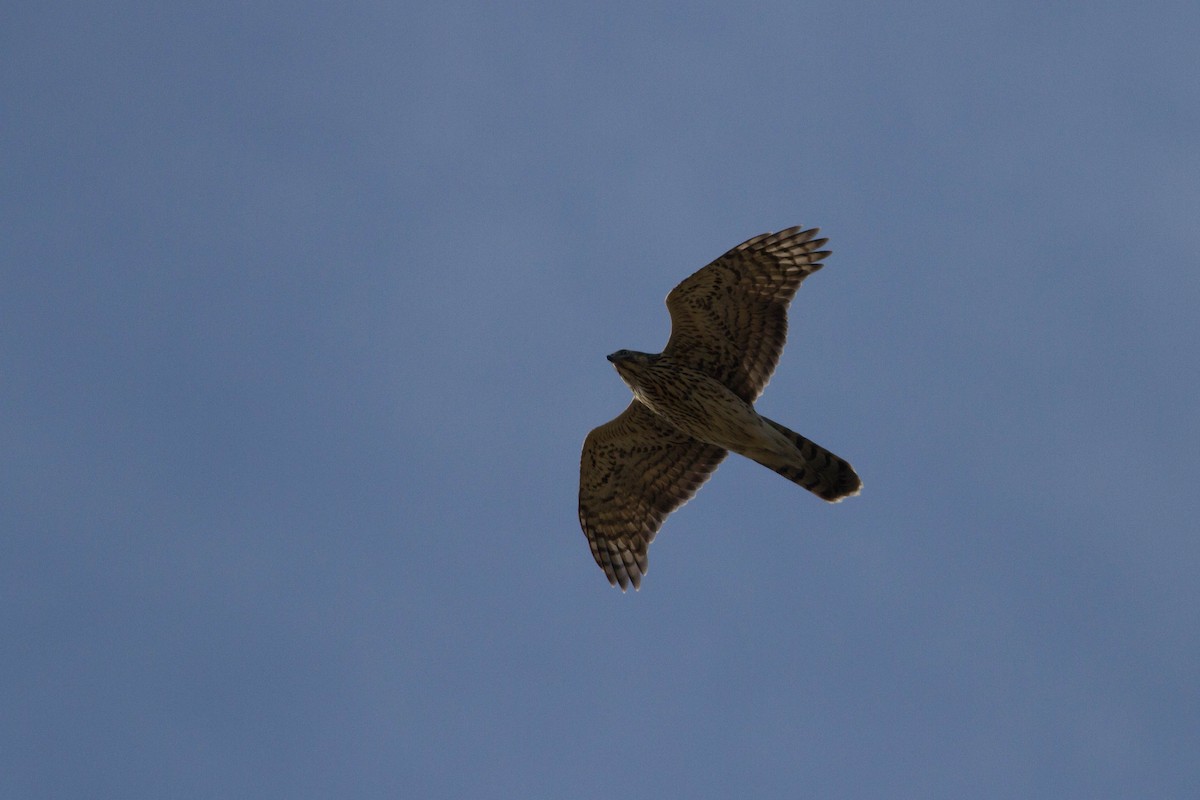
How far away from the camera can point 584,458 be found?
1530cm

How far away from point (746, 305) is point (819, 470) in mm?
1877

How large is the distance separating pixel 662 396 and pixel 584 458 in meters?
1.66

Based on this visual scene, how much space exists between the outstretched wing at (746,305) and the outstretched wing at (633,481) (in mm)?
1113

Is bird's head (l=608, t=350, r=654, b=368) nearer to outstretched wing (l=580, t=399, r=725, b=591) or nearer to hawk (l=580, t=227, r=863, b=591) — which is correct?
hawk (l=580, t=227, r=863, b=591)

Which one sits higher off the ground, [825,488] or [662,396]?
[662,396]

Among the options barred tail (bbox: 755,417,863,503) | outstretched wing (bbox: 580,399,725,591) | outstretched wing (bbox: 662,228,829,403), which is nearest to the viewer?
barred tail (bbox: 755,417,863,503)

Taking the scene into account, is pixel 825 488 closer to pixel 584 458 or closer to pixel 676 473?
pixel 676 473

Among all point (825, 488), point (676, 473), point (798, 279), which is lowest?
point (825, 488)

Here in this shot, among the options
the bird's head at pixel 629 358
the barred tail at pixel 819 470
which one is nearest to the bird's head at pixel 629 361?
the bird's head at pixel 629 358

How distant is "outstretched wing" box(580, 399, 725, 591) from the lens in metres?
14.9

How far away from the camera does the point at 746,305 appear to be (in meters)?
14.0

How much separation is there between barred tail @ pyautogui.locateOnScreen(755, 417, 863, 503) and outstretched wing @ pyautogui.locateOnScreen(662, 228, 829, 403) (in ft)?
2.37

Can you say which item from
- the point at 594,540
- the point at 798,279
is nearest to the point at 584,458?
the point at 594,540

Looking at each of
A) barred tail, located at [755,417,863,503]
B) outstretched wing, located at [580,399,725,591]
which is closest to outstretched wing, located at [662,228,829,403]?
barred tail, located at [755,417,863,503]
